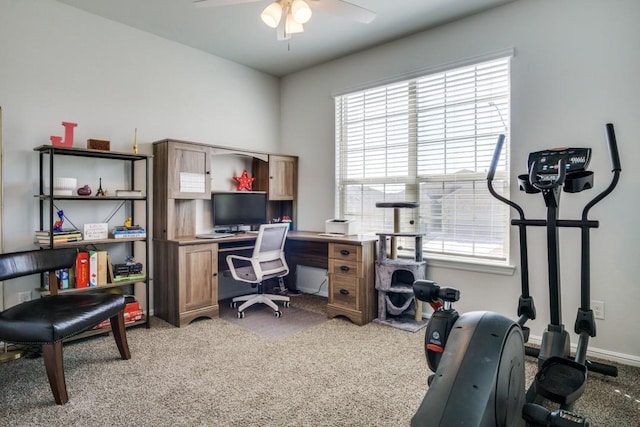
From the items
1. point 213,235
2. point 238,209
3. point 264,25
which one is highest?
point 264,25

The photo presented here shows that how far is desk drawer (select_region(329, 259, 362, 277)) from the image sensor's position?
3.32 m

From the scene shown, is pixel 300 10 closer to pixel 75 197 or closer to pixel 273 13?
pixel 273 13

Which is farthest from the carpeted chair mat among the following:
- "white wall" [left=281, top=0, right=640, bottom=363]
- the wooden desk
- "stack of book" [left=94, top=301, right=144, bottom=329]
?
"white wall" [left=281, top=0, right=640, bottom=363]

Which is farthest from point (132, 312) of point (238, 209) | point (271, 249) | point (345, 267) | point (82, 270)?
point (345, 267)

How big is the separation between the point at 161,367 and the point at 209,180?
1872mm

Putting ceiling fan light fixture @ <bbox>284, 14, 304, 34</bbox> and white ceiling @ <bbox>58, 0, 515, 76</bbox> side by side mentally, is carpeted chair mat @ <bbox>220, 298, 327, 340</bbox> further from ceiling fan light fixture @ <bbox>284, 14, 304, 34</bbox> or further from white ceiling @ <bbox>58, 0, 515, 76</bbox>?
white ceiling @ <bbox>58, 0, 515, 76</bbox>

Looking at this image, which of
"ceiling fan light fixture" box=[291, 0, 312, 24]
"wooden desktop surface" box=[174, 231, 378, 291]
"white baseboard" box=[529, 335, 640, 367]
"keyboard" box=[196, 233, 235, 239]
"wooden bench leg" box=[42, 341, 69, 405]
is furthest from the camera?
"keyboard" box=[196, 233, 235, 239]

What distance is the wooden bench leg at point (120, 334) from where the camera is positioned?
2.54 m

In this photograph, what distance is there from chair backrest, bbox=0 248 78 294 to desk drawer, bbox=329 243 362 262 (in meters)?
2.09

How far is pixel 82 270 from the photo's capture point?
2900mm

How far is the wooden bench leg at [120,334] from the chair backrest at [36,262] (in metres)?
0.51

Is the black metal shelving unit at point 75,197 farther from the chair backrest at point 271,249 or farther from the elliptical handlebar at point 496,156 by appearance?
the elliptical handlebar at point 496,156

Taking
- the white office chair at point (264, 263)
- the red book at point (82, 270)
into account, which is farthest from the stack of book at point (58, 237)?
the white office chair at point (264, 263)

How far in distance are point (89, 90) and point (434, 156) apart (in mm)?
3154
